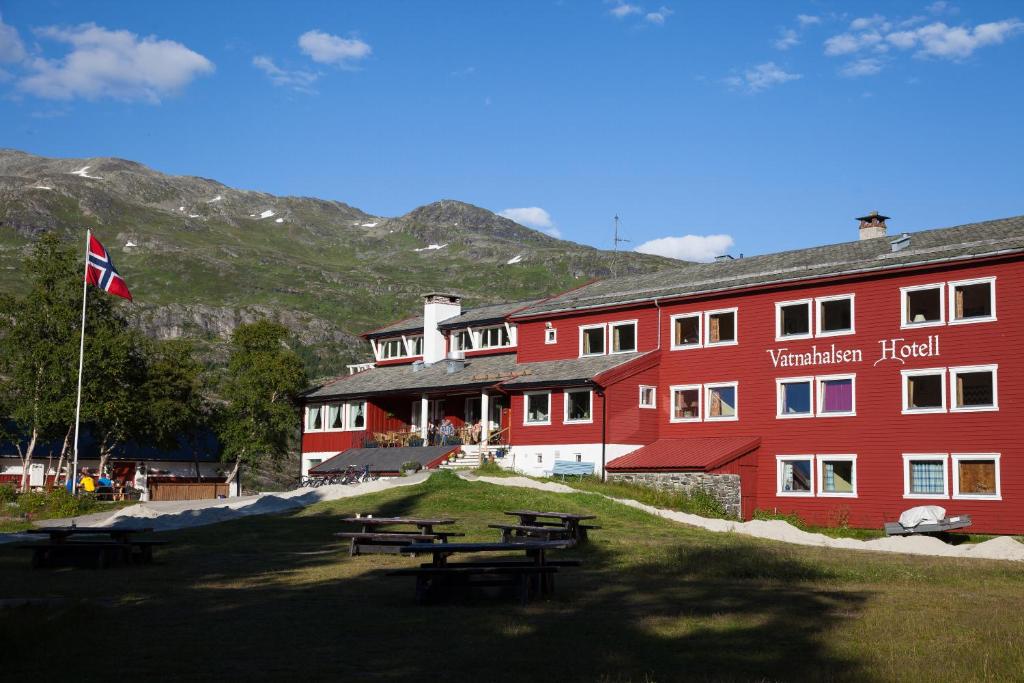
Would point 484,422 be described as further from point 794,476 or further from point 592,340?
point 794,476

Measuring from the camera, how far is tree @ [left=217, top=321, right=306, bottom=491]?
211ft

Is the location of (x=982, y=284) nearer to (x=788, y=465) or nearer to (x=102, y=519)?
(x=788, y=465)

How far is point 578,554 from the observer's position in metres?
23.0

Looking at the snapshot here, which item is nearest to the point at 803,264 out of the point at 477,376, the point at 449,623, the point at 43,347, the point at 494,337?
the point at 477,376

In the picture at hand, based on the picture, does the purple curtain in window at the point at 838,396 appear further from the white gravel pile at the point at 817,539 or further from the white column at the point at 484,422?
the white column at the point at 484,422

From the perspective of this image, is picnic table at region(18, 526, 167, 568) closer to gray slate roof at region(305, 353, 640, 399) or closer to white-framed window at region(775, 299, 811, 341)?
gray slate roof at region(305, 353, 640, 399)

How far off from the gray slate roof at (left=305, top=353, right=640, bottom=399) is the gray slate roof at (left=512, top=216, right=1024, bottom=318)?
104 inches

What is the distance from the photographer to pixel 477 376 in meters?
51.2

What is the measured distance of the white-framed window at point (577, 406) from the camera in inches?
1762

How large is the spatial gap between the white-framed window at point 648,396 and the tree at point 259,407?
26.2 metres

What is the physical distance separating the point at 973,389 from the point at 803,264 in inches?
349

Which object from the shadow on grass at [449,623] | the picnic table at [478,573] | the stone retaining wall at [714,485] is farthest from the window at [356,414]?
the picnic table at [478,573]

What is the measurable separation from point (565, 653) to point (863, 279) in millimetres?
29645

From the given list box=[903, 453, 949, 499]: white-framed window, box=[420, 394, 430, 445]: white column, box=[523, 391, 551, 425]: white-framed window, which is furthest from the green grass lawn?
box=[420, 394, 430, 445]: white column
